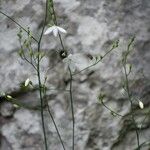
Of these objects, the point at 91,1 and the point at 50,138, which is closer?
the point at 50,138

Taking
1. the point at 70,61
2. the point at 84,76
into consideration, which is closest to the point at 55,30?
the point at 70,61

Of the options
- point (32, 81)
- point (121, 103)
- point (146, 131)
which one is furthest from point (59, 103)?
point (146, 131)

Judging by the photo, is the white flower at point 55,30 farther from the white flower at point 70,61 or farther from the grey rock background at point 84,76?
the grey rock background at point 84,76

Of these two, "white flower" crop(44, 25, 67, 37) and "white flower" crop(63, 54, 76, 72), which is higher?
"white flower" crop(44, 25, 67, 37)

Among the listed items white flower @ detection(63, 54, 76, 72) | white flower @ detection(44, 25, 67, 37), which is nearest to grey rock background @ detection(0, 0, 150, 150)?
white flower @ detection(63, 54, 76, 72)

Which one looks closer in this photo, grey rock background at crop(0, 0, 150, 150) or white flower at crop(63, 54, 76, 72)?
white flower at crop(63, 54, 76, 72)

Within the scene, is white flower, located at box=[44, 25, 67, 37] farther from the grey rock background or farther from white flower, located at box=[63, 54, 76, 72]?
the grey rock background

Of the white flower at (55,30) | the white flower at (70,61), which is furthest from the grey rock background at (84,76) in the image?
the white flower at (55,30)

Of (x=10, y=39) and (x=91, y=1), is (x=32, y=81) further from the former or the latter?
(x=91, y=1)
